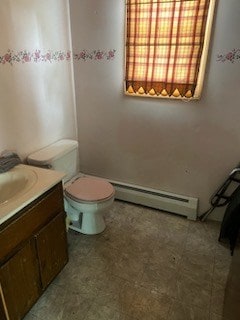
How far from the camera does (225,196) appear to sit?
2123 millimetres

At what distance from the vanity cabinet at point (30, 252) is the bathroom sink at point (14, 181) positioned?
0.20 m

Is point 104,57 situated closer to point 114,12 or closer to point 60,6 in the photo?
point 114,12

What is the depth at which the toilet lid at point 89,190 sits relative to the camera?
1887 mm

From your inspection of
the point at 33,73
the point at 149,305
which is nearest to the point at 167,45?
the point at 33,73

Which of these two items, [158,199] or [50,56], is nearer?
[50,56]

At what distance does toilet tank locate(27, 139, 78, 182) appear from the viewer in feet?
6.05

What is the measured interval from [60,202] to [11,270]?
0.47 metres

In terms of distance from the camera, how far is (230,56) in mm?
1765

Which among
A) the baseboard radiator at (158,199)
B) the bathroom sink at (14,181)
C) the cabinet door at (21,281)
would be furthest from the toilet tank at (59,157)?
the cabinet door at (21,281)

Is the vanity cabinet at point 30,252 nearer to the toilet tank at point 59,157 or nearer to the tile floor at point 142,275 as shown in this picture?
the tile floor at point 142,275

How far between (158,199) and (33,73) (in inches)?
61.4

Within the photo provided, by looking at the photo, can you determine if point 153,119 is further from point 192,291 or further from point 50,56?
point 192,291

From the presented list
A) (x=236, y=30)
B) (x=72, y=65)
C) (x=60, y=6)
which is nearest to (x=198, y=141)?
(x=236, y=30)

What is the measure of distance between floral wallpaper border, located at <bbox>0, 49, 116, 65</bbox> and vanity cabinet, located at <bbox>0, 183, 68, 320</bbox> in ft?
3.04
